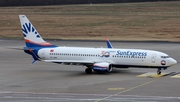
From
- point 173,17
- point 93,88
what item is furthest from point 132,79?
→ point 173,17

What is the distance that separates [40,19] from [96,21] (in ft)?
57.7

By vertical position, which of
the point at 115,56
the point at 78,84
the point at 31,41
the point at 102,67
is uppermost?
the point at 31,41

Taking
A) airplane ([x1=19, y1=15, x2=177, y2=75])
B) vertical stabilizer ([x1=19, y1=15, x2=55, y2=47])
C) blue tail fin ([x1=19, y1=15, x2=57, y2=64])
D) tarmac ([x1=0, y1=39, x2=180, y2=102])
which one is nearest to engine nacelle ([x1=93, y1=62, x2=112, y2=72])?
airplane ([x1=19, y1=15, x2=177, y2=75])

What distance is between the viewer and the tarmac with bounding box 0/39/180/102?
49.5 meters

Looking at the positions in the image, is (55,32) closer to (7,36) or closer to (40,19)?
(7,36)

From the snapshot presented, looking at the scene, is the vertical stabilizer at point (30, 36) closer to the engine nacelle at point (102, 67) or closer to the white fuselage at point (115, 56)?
the white fuselage at point (115, 56)

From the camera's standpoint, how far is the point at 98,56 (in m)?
67.4

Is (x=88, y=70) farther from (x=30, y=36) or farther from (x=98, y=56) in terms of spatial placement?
(x=30, y=36)

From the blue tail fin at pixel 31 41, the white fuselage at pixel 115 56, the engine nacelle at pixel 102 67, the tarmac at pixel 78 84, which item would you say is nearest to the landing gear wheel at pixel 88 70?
the tarmac at pixel 78 84

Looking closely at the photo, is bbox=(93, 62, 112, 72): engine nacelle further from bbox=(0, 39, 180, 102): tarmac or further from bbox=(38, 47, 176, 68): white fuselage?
bbox=(38, 47, 176, 68): white fuselage

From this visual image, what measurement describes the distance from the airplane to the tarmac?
1291mm

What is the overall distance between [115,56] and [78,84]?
9.42m

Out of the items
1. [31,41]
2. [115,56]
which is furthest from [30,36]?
[115,56]

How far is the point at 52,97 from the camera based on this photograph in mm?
49781
